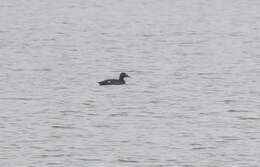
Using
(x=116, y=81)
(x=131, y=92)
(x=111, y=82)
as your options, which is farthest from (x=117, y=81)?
(x=131, y=92)

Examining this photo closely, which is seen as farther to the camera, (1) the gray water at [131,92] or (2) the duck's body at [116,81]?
(2) the duck's body at [116,81]

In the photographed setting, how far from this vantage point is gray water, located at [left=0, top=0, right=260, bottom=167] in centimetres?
2866

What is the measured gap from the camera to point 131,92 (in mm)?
39562

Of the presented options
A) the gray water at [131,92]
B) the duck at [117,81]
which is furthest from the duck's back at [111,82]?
the gray water at [131,92]

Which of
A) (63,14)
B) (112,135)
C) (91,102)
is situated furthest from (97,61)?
(63,14)

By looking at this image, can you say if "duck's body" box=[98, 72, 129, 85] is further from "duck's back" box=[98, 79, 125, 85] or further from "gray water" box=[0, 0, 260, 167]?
"gray water" box=[0, 0, 260, 167]

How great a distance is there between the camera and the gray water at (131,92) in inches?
1128

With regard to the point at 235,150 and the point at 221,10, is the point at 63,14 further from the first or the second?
the point at 235,150

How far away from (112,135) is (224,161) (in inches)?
170

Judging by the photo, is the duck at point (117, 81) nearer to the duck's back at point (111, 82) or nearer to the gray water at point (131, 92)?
the duck's back at point (111, 82)

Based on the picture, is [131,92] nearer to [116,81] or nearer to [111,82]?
[111,82]

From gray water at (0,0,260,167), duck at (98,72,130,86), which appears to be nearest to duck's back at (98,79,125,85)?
duck at (98,72,130,86)

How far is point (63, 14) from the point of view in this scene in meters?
74.0

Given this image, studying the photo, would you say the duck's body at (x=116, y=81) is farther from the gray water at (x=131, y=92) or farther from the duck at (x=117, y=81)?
the gray water at (x=131, y=92)
